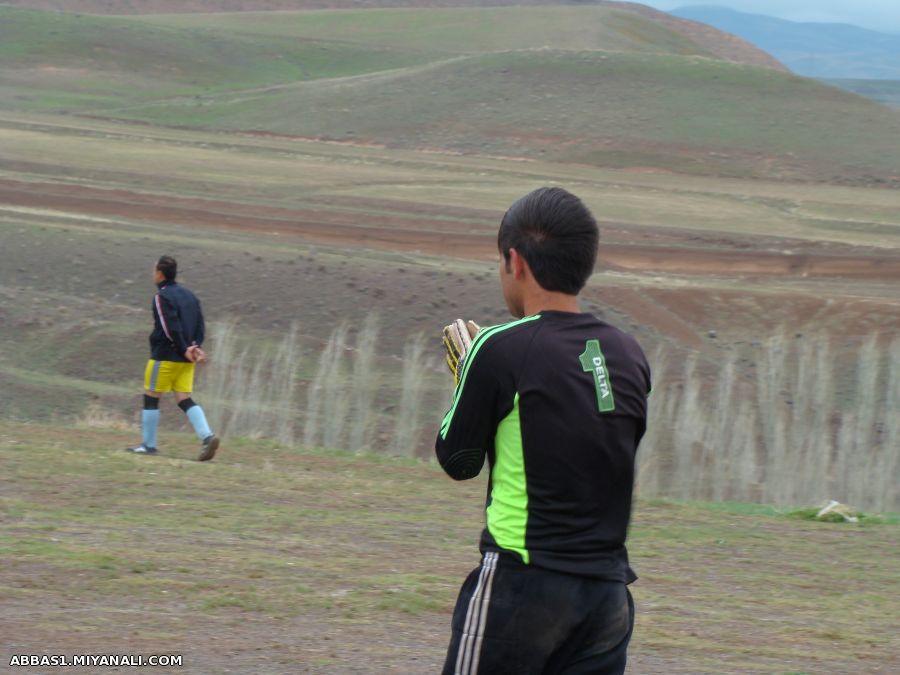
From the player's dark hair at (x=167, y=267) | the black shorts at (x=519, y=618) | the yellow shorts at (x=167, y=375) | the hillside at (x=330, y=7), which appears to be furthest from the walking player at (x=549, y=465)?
the hillside at (x=330, y=7)

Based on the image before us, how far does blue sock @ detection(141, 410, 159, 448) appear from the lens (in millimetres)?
11844

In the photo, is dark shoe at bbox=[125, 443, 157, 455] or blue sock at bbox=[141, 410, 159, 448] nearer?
blue sock at bbox=[141, 410, 159, 448]

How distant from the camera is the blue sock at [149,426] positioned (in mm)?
11844

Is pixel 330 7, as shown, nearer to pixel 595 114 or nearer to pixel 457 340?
pixel 595 114

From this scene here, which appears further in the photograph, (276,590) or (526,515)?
(276,590)

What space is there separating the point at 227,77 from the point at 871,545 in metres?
69.2

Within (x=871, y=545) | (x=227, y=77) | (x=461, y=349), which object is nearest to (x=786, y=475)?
(x=871, y=545)

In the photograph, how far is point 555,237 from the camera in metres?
3.31

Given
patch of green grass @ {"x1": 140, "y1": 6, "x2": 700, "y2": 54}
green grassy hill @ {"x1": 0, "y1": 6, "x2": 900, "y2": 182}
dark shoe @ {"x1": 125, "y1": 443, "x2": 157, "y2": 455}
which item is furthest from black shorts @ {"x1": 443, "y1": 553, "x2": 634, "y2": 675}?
patch of green grass @ {"x1": 140, "y1": 6, "x2": 700, "y2": 54}

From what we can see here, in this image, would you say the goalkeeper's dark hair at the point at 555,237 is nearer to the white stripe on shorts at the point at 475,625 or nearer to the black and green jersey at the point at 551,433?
the black and green jersey at the point at 551,433

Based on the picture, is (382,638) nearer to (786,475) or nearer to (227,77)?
(786,475)

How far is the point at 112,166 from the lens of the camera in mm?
37594

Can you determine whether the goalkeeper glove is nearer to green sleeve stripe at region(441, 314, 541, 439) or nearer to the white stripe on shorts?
green sleeve stripe at region(441, 314, 541, 439)

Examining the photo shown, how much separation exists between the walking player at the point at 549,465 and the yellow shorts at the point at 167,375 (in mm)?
8666
